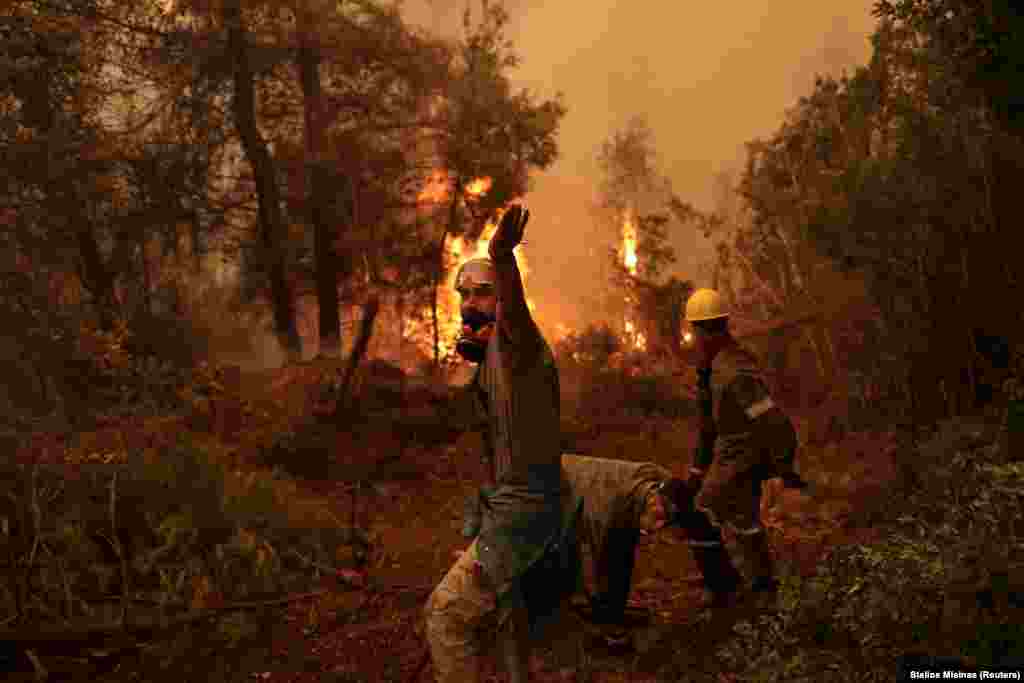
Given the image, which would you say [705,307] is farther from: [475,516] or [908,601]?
[475,516]

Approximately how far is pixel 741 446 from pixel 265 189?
12413 millimetres

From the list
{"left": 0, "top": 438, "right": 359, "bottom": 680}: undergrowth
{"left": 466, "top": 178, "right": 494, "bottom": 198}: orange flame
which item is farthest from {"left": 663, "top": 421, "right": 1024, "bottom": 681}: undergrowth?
{"left": 466, "top": 178, "right": 494, "bottom": 198}: orange flame

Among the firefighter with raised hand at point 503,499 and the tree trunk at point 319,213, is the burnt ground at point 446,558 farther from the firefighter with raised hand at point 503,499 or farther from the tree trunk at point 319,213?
the tree trunk at point 319,213

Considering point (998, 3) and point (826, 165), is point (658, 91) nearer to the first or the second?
point (826, 165)

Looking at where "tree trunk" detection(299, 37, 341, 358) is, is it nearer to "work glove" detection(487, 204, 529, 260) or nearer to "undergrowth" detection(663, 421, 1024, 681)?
"undergrowth" detection(663, 421, 1024, 681)

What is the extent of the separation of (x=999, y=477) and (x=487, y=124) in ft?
39.0

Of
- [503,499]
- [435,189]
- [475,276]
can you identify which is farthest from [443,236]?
[503,499]

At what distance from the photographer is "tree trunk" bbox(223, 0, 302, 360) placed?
1476cm

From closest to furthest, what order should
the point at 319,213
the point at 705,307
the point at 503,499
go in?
the point at 503,499 → the point at 705,307 → the point at 319,213

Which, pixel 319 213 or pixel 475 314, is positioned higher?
pixel 319 213

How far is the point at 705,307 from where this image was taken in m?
5.32

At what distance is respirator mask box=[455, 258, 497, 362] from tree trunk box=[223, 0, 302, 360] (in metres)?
12.8

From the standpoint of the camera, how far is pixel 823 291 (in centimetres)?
1228

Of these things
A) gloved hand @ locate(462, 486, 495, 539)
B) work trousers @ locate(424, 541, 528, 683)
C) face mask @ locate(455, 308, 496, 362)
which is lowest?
work trousers @ locate(424, 541, 528, 683)
